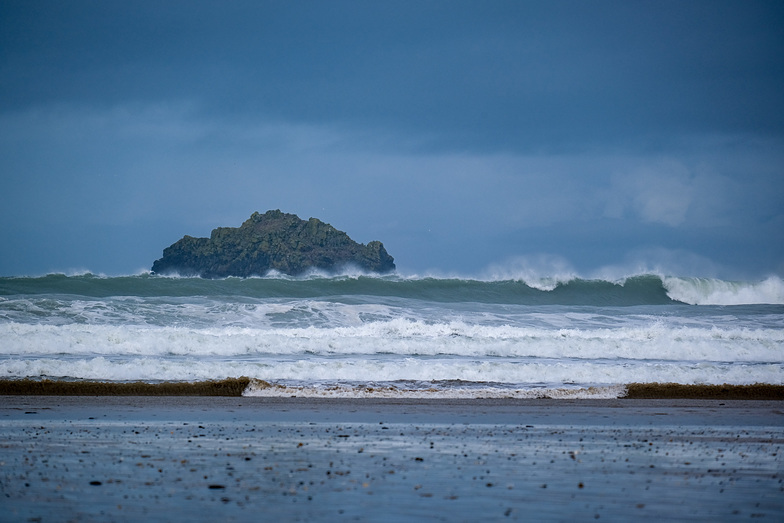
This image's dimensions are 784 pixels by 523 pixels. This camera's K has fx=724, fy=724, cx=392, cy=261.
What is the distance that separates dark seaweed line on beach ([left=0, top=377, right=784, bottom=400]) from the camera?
9.45 metres

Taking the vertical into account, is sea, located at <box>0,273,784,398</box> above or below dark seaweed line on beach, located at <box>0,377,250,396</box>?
above

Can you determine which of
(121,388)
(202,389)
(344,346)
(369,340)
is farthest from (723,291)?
(121,388)

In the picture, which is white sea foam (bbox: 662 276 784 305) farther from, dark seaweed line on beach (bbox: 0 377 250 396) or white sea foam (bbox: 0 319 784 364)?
dark seaweed line on beach (bbox: 0 377 250 396)

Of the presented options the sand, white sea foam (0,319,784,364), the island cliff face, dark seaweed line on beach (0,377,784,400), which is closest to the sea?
white sea foam (0,319,784,364)

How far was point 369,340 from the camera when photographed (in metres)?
14.1

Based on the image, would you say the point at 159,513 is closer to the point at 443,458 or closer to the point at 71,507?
the point at 71,507

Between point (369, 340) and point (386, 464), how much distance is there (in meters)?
9.63

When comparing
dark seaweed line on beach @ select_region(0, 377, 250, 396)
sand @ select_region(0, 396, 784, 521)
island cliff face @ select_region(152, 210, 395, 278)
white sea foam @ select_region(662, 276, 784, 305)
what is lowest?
dark seaweed line on beach @ select_region(0, 377, 250, 396)

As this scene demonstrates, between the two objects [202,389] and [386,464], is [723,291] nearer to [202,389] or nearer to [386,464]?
[202,389]

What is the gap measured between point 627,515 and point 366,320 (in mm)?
15566

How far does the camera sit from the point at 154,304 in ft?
62.6

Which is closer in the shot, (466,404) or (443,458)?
(443,458)

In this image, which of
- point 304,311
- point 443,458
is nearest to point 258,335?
point 304,311

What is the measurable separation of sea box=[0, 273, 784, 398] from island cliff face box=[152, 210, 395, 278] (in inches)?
232
